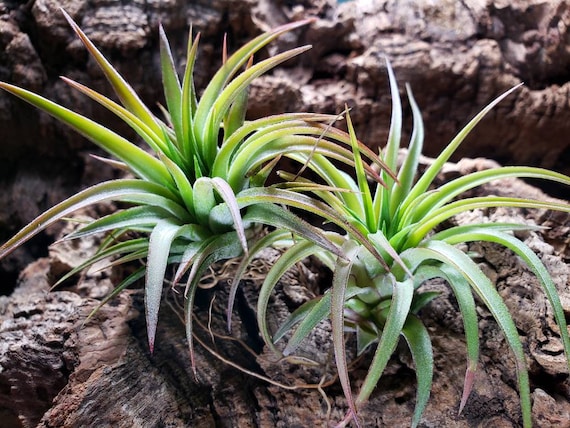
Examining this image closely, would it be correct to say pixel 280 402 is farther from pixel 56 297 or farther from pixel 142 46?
pixel 142 46

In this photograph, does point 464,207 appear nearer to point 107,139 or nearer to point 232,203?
point 232,203

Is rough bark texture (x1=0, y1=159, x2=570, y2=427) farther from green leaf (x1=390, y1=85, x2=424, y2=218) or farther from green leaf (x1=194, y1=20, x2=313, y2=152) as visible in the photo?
green leaf (x1=194, y1=20, x2=313, y2=152)

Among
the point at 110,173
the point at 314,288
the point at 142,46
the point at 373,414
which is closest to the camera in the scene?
the point at 373,414

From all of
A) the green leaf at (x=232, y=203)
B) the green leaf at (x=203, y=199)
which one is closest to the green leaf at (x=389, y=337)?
the green leaf at (x=232, y=203)

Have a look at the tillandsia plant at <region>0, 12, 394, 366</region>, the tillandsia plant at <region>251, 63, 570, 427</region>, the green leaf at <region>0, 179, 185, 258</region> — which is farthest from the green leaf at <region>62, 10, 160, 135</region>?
the tillandsia plant at <region>251, 63, 570, 427</region>

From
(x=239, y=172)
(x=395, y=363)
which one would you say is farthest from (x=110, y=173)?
(x=395, y=363)
